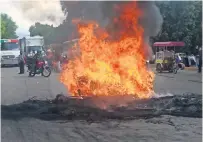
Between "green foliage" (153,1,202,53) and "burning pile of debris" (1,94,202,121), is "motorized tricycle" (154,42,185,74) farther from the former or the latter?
"burning pile of debris" (1,94,202,121)

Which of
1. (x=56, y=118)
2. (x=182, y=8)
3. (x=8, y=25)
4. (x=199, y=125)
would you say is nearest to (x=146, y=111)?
(x=199, y=125)

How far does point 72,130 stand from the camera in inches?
288

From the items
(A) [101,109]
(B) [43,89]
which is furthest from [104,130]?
(B) [43,89]

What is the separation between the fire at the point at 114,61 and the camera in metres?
10.7

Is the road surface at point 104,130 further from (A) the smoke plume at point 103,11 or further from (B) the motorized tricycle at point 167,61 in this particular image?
(B) the motorized tricycle at point 167,61

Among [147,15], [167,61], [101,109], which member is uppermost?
[147,15]

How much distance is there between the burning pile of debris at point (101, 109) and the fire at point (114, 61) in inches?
29.4

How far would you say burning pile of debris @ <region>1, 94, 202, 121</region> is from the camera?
8586 mm

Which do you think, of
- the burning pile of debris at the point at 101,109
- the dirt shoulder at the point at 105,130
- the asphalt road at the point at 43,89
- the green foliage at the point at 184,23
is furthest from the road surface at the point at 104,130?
the green foliage at the point at 184,23

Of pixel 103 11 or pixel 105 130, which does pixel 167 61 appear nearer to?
pixel 103 11

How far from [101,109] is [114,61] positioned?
241cm

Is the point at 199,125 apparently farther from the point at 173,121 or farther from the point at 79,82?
the point at 79,82

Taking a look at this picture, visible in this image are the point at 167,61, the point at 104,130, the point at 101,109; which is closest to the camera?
the point at 104,130

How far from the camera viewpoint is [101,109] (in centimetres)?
886
